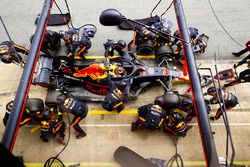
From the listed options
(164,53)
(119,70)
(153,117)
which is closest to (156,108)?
(153,117)

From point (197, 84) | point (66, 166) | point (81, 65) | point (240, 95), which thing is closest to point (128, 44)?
point (81, 65)

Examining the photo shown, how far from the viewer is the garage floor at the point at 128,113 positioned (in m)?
6.77

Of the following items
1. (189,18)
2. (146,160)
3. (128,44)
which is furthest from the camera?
(189,18)

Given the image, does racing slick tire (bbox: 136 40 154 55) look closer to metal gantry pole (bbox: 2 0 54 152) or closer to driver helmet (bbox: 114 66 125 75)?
driver helmet (bbox: 114 66 125 75)

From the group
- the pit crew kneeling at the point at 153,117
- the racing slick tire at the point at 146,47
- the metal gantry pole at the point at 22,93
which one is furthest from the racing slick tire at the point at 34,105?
the racing slick tire at the point at 146,47

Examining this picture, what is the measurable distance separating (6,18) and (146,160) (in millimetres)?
8002

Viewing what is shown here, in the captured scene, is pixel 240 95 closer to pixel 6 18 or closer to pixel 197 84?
pixel 197 84

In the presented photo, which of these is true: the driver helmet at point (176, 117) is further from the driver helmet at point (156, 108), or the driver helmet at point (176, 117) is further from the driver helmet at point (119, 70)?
the driver helmet at point (119, 70)

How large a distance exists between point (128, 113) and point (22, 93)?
3.77 meters

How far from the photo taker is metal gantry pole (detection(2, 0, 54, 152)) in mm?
3783

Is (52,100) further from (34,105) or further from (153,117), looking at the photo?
(153,117)

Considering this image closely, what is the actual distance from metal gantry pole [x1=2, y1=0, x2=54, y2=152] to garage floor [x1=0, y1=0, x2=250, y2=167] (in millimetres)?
2930

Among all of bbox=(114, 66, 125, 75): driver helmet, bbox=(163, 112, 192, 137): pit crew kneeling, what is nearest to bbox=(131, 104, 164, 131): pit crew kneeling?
bbox=(163, 112, 192, 137): pit crew kneeling

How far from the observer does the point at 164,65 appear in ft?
27.6
